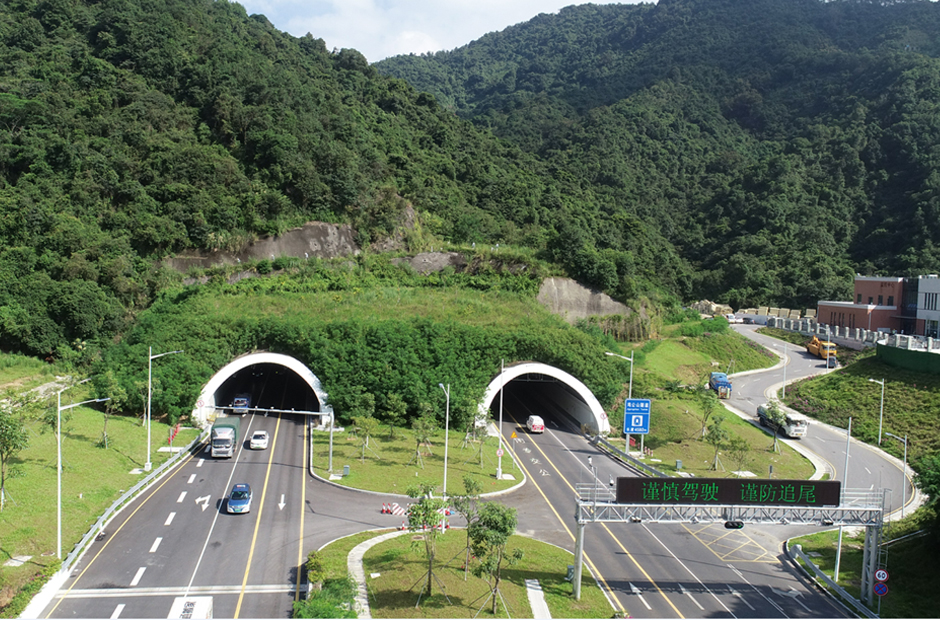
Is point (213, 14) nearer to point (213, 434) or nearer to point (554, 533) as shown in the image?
point (213, 434)

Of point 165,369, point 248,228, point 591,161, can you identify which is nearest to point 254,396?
point 165,369

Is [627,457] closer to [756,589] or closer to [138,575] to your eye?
[756,589]

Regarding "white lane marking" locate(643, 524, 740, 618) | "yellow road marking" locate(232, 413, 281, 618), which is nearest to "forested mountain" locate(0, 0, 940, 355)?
"yellow road marking" locate(232, 413, 281, 618)

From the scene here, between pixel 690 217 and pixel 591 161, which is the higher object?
pixel 591 161

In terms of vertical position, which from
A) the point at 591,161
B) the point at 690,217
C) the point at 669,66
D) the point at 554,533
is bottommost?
the point at 554,533

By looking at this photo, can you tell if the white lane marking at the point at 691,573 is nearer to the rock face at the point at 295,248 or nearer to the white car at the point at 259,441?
the white car at the point at 259,441

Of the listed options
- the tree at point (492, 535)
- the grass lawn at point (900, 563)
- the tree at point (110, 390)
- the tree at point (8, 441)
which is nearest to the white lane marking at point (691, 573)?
the grass lawn at point (900, 563)

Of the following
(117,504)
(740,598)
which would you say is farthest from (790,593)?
(117,504)
